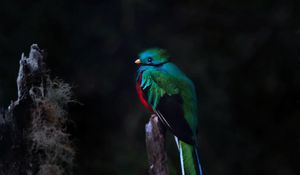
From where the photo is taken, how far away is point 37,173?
2.10m

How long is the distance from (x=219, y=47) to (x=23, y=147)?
1.73m

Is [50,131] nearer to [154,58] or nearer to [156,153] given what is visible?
[156,153]

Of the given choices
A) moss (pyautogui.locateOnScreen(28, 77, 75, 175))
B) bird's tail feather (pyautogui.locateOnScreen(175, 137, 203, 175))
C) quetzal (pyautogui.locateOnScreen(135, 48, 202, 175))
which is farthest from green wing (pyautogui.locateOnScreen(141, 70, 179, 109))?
moss (pyautogui.locateOnScreen(28, 77, 75, 175))

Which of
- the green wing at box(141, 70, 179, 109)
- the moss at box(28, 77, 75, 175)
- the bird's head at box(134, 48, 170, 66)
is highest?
the bird's head at box(134, 48, 170, 66)

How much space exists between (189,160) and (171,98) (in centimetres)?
29

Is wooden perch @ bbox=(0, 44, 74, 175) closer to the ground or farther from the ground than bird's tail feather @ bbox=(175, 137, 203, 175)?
farther from the ground

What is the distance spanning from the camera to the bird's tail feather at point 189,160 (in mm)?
2240

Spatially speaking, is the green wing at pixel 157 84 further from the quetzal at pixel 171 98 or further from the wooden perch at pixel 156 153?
the wooden perch at pixel 156 153

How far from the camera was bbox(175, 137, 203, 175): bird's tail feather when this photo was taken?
2.24 meters

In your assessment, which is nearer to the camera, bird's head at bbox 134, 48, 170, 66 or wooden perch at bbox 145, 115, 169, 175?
wooden perch at bbox 145, 115, 169, 175

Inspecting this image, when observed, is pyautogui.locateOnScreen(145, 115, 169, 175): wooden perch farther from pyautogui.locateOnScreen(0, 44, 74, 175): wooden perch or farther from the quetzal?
pyautogui.locateOnScreen(0, 44, 74, 175): wooden perch

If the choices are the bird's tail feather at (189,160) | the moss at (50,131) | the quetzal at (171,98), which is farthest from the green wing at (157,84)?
the moss at (50,131)

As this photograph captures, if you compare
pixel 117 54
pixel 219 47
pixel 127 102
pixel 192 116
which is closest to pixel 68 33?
pixel 117 54

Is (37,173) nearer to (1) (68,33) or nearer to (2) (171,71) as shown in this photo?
(2) (171,71)
